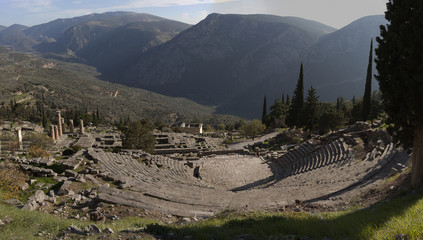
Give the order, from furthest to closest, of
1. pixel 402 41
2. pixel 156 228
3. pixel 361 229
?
1. pixel 402 41
2. pixel 156 228
3. pixel 361 229

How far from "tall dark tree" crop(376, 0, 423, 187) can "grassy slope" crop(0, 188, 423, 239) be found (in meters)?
3.11

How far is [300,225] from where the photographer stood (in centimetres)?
875

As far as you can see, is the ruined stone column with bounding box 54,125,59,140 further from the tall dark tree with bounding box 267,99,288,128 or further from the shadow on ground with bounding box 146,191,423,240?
the shadow on ground with bounding box 146,191,423,240

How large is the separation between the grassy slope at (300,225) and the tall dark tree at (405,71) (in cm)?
311

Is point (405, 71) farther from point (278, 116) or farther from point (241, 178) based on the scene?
point (278, 116)

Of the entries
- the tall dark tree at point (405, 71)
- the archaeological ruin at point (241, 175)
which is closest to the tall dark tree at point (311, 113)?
the archaeological ruin at point (241, 175)

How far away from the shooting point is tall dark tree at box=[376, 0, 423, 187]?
10.8 m

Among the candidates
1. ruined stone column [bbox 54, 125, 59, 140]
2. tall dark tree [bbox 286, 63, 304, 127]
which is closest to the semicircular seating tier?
tall dark tree [bbox 286, 63, 304, 127]

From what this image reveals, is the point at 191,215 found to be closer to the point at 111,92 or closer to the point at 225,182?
the point at 225,182

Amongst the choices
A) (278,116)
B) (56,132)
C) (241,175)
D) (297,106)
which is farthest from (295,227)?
(278,116)

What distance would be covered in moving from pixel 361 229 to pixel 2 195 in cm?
1496

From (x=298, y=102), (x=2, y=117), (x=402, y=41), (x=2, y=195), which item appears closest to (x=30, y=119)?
(x=2, y=117)

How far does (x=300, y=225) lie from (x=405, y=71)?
744 centimetres

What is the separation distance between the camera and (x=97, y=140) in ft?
160
